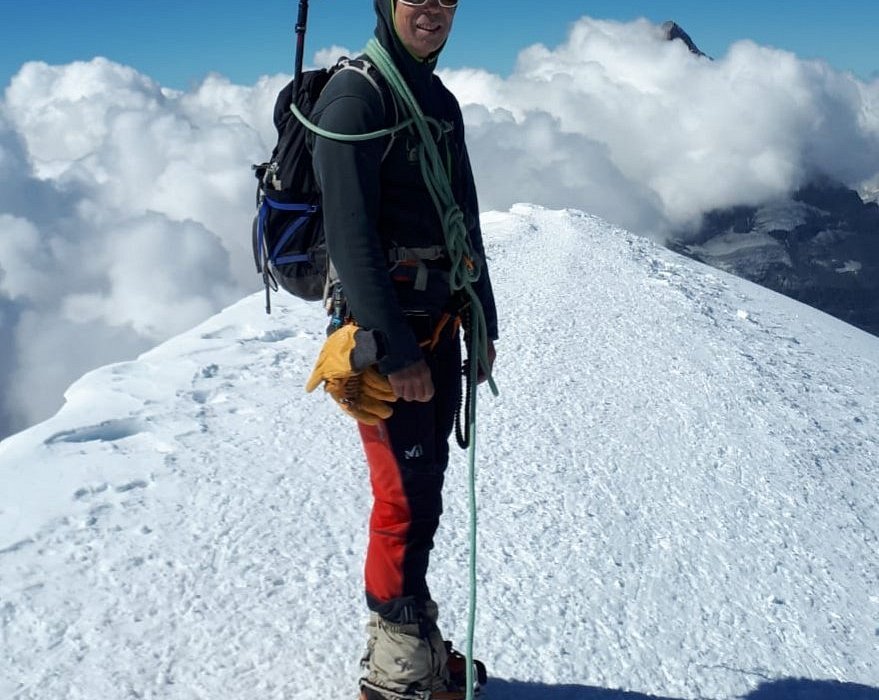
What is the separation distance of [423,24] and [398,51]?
11 centimetres

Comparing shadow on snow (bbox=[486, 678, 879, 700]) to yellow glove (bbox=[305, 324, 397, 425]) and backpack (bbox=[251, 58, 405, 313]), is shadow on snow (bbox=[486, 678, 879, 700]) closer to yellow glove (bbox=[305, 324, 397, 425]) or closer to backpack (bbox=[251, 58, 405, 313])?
yellow glove (bbox=[305, 324, 397, 425])

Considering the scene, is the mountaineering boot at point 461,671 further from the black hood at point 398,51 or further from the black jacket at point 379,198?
the black hood at point 398,51

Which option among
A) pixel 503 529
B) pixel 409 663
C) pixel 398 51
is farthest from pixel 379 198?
pixel 503 529

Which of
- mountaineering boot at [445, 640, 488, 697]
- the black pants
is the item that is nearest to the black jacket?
the black pants

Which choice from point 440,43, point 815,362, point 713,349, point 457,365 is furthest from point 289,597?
point 815,362

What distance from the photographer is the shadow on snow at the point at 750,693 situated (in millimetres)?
2850

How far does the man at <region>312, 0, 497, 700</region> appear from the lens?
2309 millimetres

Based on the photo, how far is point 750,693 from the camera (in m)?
2.95

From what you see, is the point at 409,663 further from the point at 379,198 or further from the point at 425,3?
the point at 425,3

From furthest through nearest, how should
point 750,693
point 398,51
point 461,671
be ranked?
point 750,693 < point 461,671 < point 398,51

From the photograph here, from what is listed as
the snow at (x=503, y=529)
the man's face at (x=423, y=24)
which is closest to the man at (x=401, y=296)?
the man's face at (x=423, y=24)

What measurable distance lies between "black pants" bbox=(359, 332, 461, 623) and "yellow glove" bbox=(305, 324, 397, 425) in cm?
8

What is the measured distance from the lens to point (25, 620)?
2.97 meters

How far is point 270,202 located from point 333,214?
0.38 metres
